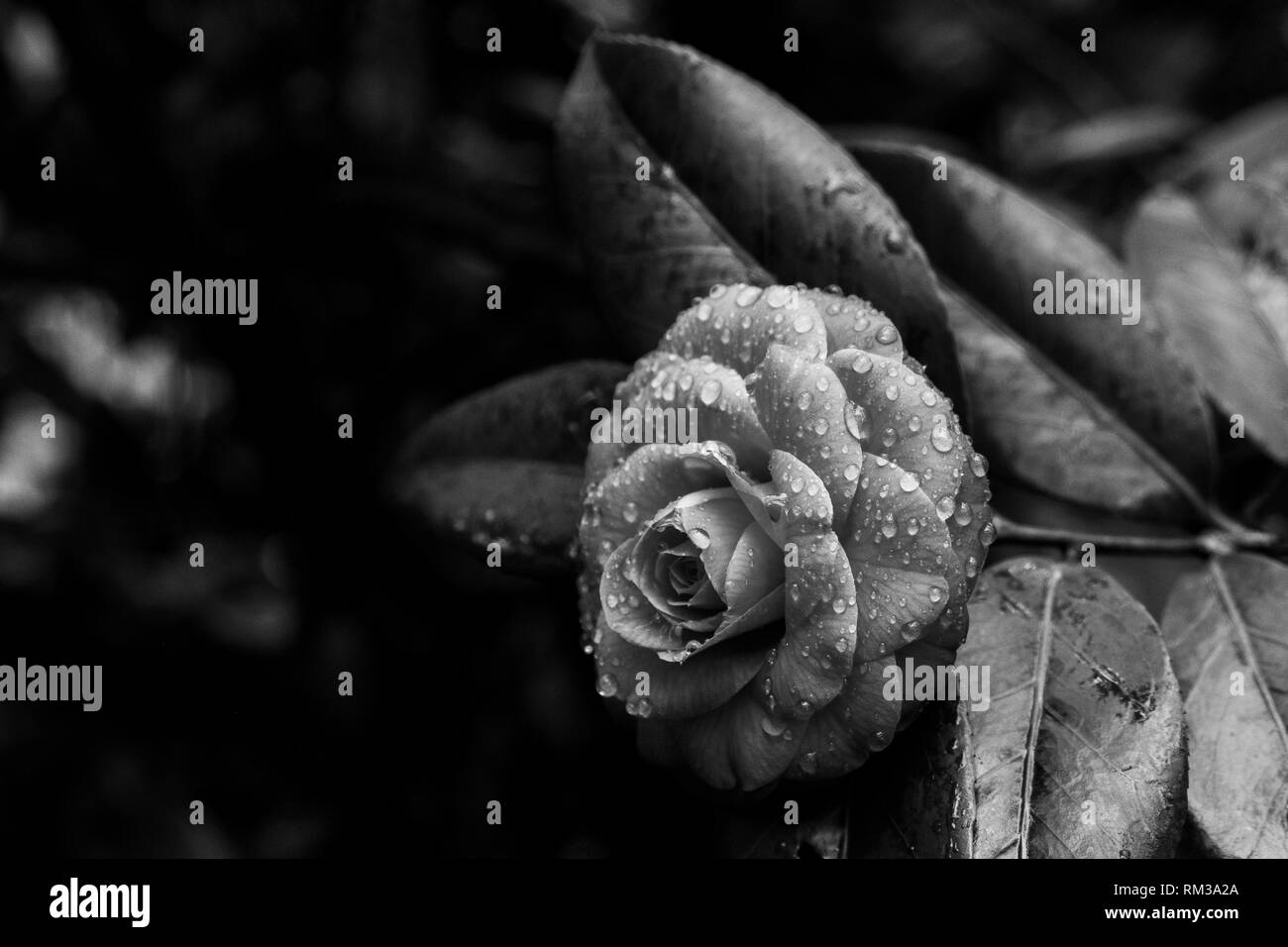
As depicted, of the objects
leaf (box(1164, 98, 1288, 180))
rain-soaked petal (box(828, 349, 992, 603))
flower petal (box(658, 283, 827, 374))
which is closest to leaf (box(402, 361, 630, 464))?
flower petal (box(658, 283, 827, 374))

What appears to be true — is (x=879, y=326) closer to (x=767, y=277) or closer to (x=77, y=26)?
(x=767, y=277)

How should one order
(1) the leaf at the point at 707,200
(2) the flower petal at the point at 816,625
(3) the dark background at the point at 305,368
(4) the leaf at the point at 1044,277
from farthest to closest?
(3) the dark background at the point at 305,368 < (4) the leaf at the point at 1044,277 < (1) the leaf at the point at 707,200 < (2) the flower petal at the point at 816,625

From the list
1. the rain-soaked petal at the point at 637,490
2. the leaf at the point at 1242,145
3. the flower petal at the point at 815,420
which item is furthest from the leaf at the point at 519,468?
the leaf at the point at 1242,145

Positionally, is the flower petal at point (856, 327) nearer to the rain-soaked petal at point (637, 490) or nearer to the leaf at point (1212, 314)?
the rain-soaked petal at point (637, 490)

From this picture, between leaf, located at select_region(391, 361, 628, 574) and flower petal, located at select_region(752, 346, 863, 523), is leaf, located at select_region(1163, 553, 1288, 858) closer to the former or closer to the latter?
flower petal, located at select_region(752, 346, 863, 523)

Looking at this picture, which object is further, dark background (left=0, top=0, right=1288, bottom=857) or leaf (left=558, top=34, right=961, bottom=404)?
Answer: dark background (left=0, top=0, right=1288, bottom=857)

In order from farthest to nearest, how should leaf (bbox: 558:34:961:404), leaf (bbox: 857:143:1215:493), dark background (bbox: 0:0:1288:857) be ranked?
1. dark background (bbox: 0:0:1288:857)
2. leaf (bbox: 857:143:1215:493)
3. leaf (bbox: 558:34:961:404)

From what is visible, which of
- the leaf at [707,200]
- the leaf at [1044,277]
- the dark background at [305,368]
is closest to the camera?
the leaf at [707,200]

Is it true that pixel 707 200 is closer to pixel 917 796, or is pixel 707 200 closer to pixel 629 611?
pixel 629 611
